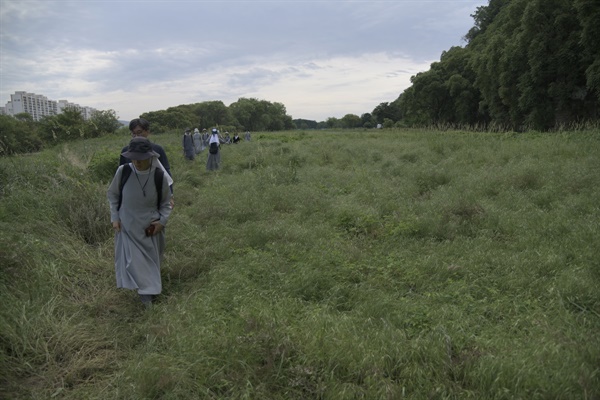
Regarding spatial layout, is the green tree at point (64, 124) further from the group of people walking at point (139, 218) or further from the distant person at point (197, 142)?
the group of people walking at point (139, 218)

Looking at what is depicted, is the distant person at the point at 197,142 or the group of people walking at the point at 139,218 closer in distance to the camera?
the group of people walking at the point at 139,218

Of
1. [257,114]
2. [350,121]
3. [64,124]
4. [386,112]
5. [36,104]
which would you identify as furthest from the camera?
[350,121]

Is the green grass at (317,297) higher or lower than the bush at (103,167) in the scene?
lower

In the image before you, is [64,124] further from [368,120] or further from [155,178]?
[368,120]

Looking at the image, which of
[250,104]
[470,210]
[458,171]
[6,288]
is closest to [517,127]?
[458,171]

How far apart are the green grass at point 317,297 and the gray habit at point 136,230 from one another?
0.28m

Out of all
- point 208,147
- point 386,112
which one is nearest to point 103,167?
point 208,147

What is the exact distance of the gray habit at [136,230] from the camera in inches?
145

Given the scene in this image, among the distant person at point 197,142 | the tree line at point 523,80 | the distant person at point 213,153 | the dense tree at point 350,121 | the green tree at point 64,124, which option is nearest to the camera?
the distant person at point 213,153

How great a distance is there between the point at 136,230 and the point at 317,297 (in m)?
1.88

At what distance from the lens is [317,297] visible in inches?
150

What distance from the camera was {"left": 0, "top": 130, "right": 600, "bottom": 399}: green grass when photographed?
2.53 m

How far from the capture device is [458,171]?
29.7 ft

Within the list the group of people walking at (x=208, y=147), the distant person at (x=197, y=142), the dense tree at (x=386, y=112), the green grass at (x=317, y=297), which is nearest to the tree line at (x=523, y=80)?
the group of people walking at (x=208, y=147)
